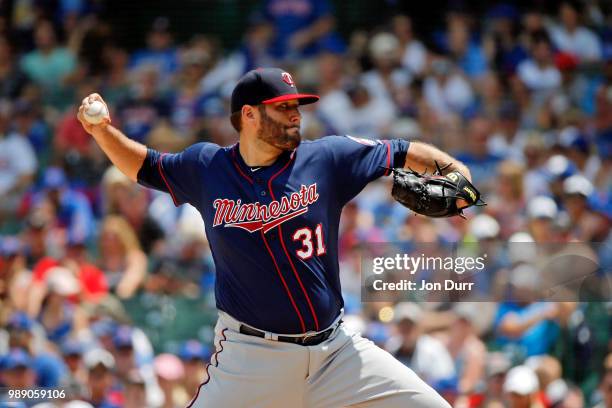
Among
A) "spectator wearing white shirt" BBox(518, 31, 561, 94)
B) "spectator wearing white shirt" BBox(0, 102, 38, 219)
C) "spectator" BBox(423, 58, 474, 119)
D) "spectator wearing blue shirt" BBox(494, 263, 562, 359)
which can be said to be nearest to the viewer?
"spectator wearing blue shirt" BBox(494, 263, 562, 359)

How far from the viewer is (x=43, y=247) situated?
26.1 feet

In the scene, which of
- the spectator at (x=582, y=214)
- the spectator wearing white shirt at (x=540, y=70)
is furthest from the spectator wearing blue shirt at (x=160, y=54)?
the spectator at (x=582, y=214)

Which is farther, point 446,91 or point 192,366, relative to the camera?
point 446,91

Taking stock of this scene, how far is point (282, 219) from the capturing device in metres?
4.04

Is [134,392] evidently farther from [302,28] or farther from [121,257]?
[302,28]

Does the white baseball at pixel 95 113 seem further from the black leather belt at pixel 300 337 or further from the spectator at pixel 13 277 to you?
the spectator at pixel 13 277

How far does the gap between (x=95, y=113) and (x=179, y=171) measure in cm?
40

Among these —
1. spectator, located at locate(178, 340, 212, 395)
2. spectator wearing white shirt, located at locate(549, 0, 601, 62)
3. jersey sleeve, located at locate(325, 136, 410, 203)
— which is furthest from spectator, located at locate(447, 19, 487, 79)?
jersey sleeve, located at locate(325, 136, 410, 203)

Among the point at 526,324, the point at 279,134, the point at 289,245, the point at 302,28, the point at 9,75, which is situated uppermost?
the point at 302,28

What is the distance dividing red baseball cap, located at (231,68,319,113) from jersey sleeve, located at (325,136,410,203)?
0.75 feet

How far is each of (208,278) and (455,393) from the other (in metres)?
1.97

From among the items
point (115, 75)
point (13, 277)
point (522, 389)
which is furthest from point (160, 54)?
point (522, 389)

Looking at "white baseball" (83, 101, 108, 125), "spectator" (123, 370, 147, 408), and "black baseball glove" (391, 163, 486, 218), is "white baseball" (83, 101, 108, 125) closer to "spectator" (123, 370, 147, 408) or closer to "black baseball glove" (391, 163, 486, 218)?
"black baseball glove" (391, 163, 486, 218)

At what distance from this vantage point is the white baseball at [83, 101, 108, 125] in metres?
4.20
